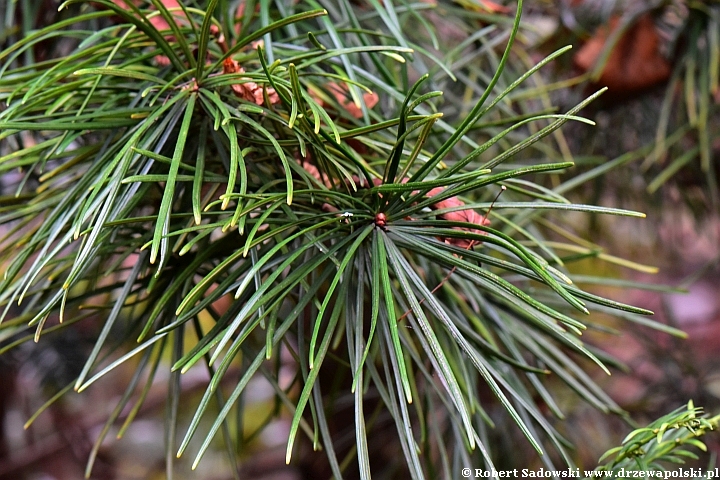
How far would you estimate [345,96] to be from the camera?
1.17 ft

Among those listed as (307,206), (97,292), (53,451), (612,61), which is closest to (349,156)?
(307,206)

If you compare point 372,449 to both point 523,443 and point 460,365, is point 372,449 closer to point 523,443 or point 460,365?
point 523,443

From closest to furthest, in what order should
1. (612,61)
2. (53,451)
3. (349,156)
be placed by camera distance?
(349,156) < (612,61) < (53,451)

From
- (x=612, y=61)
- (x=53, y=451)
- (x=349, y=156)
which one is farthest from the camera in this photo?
(x=53, y=451)

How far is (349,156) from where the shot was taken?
0.89ft

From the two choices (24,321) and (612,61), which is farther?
(612,61)

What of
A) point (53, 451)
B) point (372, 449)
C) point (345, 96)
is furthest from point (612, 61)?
point (53, 451)

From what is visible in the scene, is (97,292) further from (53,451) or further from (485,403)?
(53,451)

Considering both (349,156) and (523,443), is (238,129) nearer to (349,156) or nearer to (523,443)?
(349,156)

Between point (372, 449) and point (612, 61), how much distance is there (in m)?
0.45

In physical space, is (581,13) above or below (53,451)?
above

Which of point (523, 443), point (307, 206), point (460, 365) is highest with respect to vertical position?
point (307, 206)

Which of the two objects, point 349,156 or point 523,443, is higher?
point 349,156

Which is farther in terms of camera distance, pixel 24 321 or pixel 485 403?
pixel 485 403
